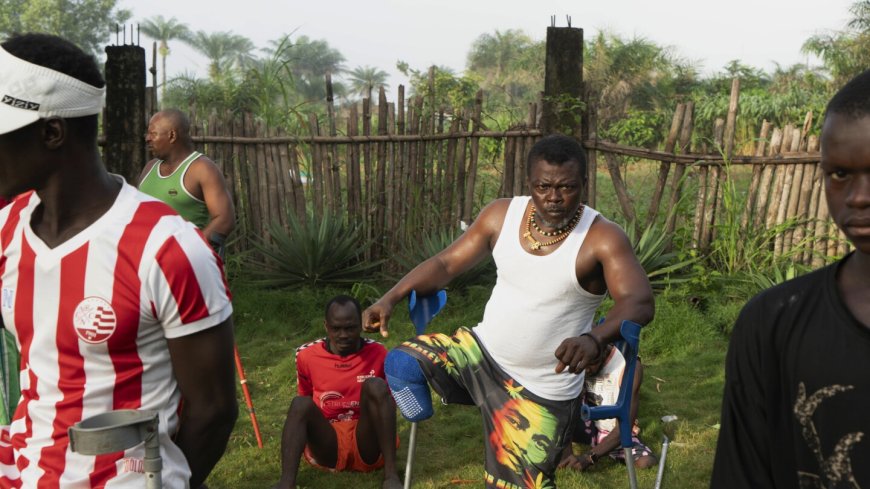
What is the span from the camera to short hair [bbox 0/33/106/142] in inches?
73.0

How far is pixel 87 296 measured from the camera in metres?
1.90

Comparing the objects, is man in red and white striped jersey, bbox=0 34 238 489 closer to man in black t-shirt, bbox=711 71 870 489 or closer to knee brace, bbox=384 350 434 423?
man in black t-shirt, bbox=711 71 870 489

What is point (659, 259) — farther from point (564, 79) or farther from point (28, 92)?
point (28, 92)

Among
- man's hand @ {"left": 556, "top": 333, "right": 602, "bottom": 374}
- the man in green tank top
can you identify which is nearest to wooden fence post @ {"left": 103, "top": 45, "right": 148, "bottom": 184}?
the man in green tank top

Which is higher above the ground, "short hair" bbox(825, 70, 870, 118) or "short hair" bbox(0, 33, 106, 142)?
"short hair" bbox(0, 33, 106, 142)

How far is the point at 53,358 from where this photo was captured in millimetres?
1965

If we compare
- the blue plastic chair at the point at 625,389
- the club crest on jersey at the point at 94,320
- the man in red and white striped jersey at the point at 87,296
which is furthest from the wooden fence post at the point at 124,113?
the club crest on jersey at the point at 94,320

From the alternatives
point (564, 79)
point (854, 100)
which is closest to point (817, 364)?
point (854, 100)

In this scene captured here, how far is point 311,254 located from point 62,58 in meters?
6.95

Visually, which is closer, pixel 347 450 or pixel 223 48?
pixel 347 450

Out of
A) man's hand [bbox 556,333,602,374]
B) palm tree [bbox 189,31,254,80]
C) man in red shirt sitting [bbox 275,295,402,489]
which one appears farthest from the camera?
palm tree [bbox 189,31,254,80]

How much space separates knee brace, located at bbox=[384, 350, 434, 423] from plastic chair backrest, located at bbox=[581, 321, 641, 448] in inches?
26.4

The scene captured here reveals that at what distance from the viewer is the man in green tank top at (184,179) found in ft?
18.5

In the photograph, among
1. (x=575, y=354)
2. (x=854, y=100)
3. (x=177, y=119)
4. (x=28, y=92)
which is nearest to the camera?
(x=854, y=100)
